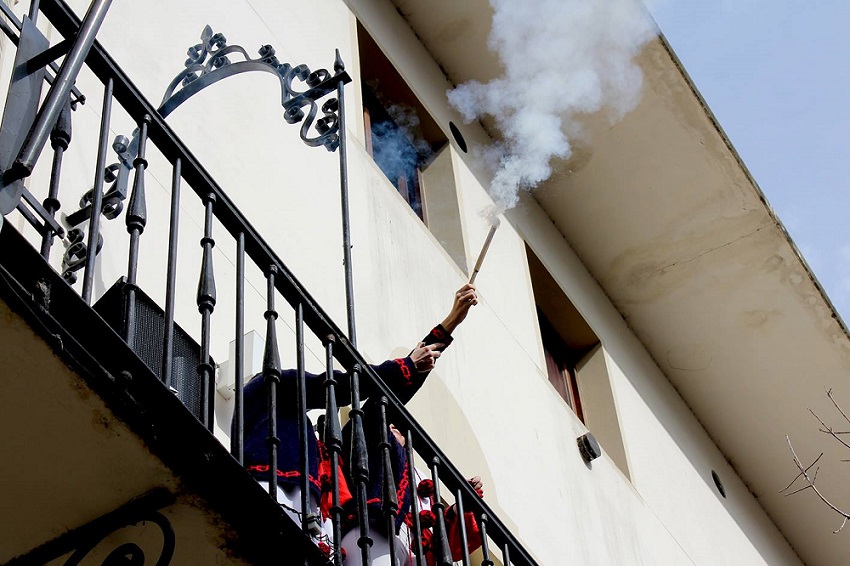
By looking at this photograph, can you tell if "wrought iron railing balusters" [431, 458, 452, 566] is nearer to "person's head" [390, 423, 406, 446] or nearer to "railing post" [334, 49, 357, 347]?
"person's head" [390, 423, 406, 446]

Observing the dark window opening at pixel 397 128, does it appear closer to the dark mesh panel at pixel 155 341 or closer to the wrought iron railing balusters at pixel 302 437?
the dark mesh panel at pixel 155 341

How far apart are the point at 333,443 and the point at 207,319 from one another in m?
0.56

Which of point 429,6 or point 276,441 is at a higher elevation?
point 429,6

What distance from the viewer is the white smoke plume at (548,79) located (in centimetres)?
929

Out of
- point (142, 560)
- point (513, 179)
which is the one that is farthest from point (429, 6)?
point (142, 560)

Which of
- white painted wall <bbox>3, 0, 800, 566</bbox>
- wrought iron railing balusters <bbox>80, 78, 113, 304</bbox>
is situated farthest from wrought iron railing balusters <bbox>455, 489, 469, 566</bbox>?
wrought iron railing balusters <bbox>80, 78, 113, 304</bbox>

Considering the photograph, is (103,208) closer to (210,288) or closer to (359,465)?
(210,288)

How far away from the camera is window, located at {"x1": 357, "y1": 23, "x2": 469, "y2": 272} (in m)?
9.02

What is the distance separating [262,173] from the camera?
662 centimetres

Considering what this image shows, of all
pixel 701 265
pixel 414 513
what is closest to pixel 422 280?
pixel 414 513

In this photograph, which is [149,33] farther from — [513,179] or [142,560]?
[513,179]

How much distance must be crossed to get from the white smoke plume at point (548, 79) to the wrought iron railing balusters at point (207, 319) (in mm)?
5481

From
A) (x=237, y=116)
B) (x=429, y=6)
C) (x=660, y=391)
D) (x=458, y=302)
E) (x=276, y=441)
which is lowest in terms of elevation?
(x=276, y=441)

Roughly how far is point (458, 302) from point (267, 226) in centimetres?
103
